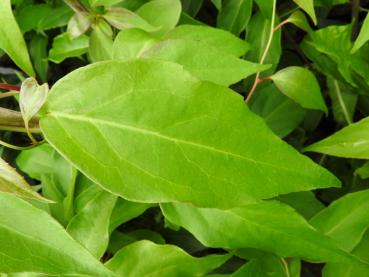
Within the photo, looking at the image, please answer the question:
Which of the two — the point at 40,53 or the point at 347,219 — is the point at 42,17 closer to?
the point at 40,53

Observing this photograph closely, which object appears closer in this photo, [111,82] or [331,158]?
[111,82]

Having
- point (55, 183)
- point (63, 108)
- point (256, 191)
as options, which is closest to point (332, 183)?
point (256, 191)

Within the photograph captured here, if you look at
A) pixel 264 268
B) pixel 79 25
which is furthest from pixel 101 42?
pixel 264 268

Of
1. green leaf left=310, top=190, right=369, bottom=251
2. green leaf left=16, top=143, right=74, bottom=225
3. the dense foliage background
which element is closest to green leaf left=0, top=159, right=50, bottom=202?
the dense foliage background

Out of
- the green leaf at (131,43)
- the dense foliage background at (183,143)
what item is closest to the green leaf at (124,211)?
the dense foliage background at (183,143)

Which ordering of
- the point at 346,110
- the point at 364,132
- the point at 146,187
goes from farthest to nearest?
the point at 346,110 < the point at 364,132 < the point at 146,187

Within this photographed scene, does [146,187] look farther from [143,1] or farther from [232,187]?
[143,1]

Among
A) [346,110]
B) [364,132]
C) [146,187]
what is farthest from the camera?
[346,110]

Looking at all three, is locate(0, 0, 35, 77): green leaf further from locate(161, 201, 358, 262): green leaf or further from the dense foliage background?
locate(161, 201, 358, 262): green leaf
